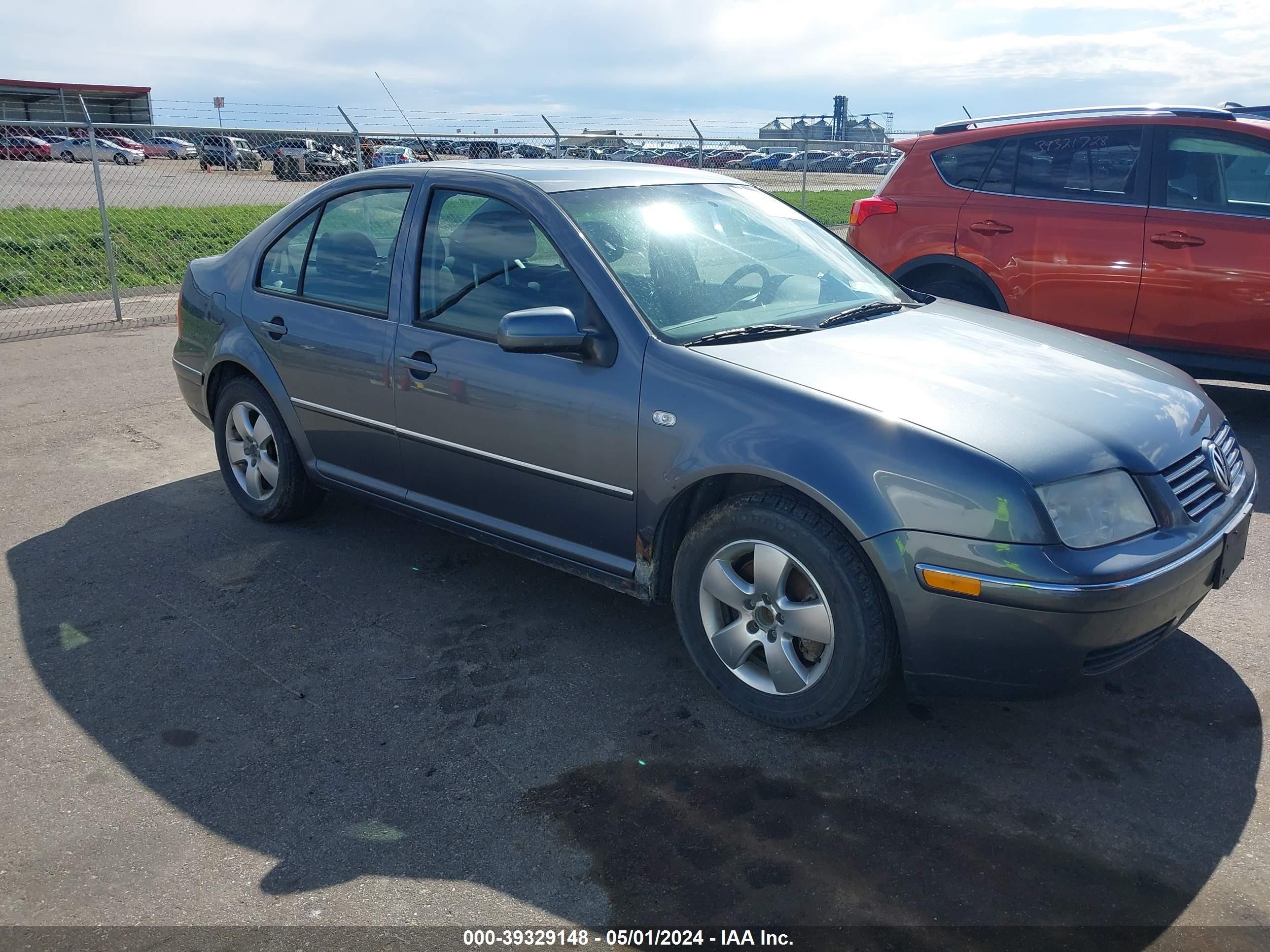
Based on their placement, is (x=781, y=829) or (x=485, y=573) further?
(x=485, y=573)

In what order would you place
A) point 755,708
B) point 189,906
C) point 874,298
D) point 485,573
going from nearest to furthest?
point 189,906 → point 755,708 → point 874,298 → point 485,573

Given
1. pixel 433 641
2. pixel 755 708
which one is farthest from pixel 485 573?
pixel 755 708

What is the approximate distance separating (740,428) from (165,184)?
20.3 m

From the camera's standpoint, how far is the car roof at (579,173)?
4102 millimetres

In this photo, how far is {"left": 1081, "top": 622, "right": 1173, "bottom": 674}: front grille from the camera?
2936 mm

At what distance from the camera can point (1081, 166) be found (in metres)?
Result: 6.64

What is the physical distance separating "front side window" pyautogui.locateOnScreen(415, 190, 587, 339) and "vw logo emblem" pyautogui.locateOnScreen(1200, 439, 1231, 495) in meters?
2.12

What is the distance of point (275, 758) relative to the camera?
3.24 m

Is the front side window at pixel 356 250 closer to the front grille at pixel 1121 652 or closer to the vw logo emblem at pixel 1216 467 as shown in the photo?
the front grille at pixel 1121 652

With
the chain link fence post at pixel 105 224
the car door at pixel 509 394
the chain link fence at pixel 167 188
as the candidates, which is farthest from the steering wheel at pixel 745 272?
the chain link fence post at pixel 105 224

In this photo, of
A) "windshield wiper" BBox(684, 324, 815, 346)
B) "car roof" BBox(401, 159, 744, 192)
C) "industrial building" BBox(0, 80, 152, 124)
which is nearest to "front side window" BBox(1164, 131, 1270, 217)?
"car roof" BBox(401, 159, 744, 192)

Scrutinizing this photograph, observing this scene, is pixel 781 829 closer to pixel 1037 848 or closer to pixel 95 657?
pixel 1037 848

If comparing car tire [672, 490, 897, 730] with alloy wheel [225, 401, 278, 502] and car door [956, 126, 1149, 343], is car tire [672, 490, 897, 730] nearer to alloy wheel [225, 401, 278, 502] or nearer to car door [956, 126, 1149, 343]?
alloy wheel [225, 401, 278, 502]

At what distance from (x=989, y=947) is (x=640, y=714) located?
134cm
